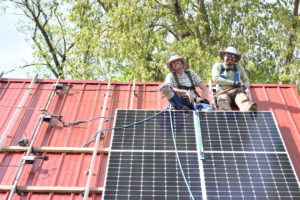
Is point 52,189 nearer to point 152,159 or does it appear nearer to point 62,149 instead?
point 62,149

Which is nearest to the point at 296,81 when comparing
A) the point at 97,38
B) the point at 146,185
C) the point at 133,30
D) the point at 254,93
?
the point at 254,93

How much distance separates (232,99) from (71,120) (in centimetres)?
412

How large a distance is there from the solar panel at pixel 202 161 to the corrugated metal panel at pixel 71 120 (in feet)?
3.79

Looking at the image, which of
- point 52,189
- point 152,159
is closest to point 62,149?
point 52,189

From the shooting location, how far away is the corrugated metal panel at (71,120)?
21.9 feet

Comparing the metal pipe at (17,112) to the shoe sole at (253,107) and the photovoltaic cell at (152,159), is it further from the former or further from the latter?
the shoe sole at (253,107)

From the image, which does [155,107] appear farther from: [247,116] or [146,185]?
[146,185]

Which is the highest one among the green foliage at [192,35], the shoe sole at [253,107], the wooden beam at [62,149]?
the green foliage at [192,35]

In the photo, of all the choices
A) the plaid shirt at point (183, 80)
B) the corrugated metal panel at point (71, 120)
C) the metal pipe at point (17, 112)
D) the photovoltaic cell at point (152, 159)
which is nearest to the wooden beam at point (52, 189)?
the corrugated metal panel at point (71, 120)

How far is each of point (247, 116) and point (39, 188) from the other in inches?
175

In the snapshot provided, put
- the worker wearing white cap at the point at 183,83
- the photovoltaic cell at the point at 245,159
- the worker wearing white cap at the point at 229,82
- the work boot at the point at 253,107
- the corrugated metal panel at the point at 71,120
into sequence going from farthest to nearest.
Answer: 1. the worker wearing white cap at the point at 229,82
2. the worker wearing white cap at the point at 183,83
3. the work boot at the point at 253,107
4. the corrugated metal panel at the point at 71,120
5. the photovoltaic cell at the point at 245,159

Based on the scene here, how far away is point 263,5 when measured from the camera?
17.7 metres

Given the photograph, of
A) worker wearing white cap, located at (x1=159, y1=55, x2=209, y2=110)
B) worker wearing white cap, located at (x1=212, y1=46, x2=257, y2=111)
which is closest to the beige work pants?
worker wearing white cap, located at (x1=212, y1=46, x2=257, y2=111)

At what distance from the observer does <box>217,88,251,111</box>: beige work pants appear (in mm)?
7617
